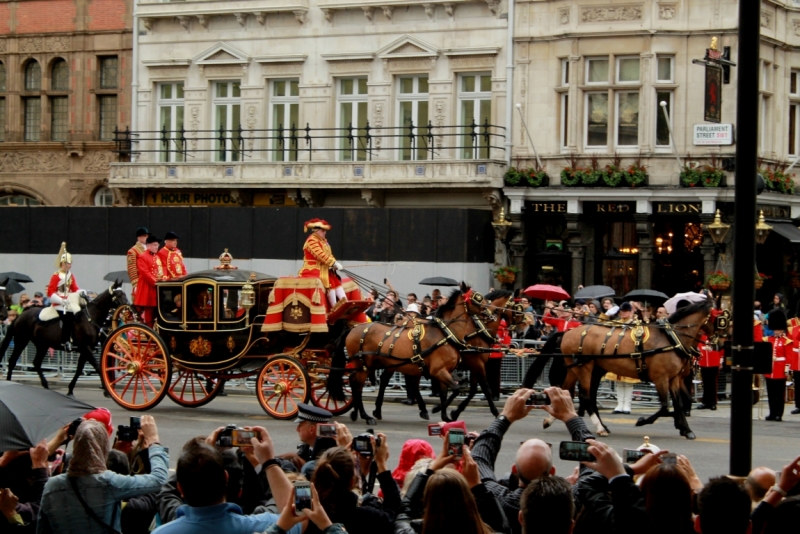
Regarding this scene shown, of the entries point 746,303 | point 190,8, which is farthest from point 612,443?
point 190,8

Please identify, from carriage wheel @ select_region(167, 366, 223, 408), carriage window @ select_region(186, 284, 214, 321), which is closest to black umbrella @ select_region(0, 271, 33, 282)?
carriage wheel @ select_region(167, 366, 223, 408)

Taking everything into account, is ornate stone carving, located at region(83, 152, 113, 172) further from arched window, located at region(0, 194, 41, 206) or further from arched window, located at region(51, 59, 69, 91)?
arched window, located at region(51, 59, 69, 91)

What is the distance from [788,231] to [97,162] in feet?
63.2

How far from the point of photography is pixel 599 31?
1152 inches

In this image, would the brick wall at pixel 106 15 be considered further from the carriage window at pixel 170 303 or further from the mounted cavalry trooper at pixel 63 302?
the carriage window at pixel 170 303

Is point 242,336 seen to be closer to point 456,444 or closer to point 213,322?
point 213,322

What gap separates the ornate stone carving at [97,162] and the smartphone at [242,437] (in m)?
30.1

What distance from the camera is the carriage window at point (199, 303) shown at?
1792cm

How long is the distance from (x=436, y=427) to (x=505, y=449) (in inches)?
326

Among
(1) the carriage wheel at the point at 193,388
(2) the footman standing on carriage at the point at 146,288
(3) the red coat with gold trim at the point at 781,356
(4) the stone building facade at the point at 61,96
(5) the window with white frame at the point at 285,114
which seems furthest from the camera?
(4) the stone building facade at the point at 61,96

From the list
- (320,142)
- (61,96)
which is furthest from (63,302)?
(61,96)

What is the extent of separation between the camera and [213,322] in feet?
58.4

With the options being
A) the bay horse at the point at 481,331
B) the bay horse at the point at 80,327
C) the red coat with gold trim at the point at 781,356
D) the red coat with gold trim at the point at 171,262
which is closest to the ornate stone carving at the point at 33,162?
the bay horse at the point at 80,327

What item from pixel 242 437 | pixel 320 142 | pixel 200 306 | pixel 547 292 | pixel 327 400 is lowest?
pixel 327 400
